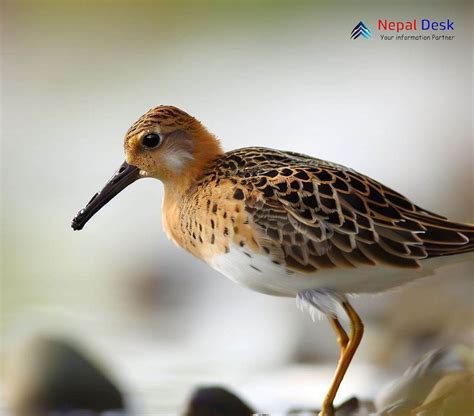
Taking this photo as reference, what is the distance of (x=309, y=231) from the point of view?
2.00 metres

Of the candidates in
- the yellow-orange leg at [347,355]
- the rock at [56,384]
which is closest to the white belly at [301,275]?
the yellow-orange leg at [347,355]

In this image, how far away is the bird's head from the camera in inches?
86.6

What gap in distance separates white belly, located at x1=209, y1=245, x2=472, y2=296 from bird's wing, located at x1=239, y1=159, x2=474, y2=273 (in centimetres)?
3

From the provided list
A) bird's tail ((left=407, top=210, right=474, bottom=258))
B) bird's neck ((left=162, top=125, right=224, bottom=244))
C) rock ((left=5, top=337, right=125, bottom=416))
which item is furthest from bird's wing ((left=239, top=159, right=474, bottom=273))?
rock ((left=5, top=337, right=125, bottom=416))

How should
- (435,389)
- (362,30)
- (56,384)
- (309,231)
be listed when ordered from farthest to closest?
(362,30) → (56,384) → (435,389) → (309,231)

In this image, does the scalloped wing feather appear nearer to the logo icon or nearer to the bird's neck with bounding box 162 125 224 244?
the bird's neck with bounding box 162 125 224 244

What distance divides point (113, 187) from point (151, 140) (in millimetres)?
178

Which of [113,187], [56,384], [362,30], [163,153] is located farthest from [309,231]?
[362,30]

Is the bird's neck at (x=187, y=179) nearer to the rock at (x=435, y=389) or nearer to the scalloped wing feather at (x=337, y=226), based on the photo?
the scalloped wing feather at (x=337, y=226)

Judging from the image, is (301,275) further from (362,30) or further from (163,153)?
(362,30)

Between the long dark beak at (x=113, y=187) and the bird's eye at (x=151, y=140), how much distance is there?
8cm

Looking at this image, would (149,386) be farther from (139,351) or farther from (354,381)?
(354,381)

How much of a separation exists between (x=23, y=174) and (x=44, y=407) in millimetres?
1563

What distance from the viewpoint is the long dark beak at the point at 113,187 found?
223 centimetres
